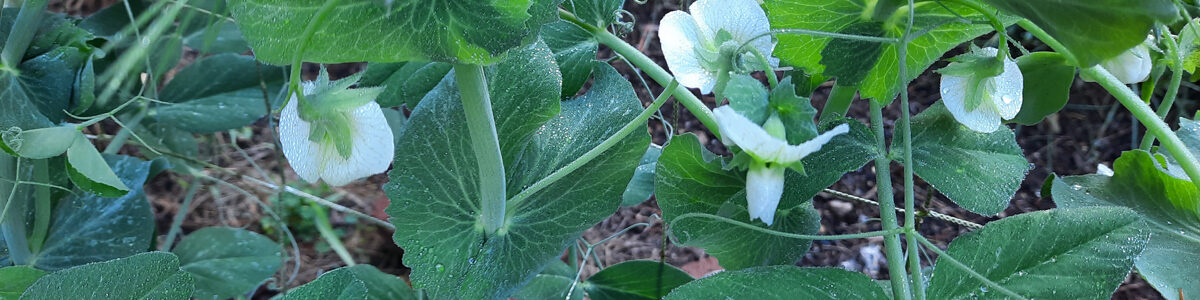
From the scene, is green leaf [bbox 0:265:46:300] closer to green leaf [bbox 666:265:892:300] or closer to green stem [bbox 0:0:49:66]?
green stem [bbox 0:0:49:66]

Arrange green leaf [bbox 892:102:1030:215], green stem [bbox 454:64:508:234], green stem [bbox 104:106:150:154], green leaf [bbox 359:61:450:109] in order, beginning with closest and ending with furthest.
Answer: green stem [bbox 454:64:508:234], green leaf [bbox 892:102:1030:215], green leaf [bbox 359:61:450:109], green stem [bbox 104:106:150:154]

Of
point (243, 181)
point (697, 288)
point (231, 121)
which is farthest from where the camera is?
point (243, 181)

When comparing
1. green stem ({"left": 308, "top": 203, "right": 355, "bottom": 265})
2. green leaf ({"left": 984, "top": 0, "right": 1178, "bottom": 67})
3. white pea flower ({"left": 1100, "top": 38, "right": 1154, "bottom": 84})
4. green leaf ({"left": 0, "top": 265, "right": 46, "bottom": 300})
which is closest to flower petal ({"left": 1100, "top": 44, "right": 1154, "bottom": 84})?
white pea flower ({"left": 1100, "top": 38, "right": 1154, "bottom": 84})

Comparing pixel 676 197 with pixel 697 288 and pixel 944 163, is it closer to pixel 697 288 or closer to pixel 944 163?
pixel 697 288

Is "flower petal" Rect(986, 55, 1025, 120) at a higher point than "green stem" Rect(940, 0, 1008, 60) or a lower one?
lower

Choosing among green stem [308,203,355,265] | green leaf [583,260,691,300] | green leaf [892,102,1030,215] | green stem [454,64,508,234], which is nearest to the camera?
green stem [454,64,508,234]

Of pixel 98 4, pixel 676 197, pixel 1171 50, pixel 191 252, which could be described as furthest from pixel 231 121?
pixel 1171 50
